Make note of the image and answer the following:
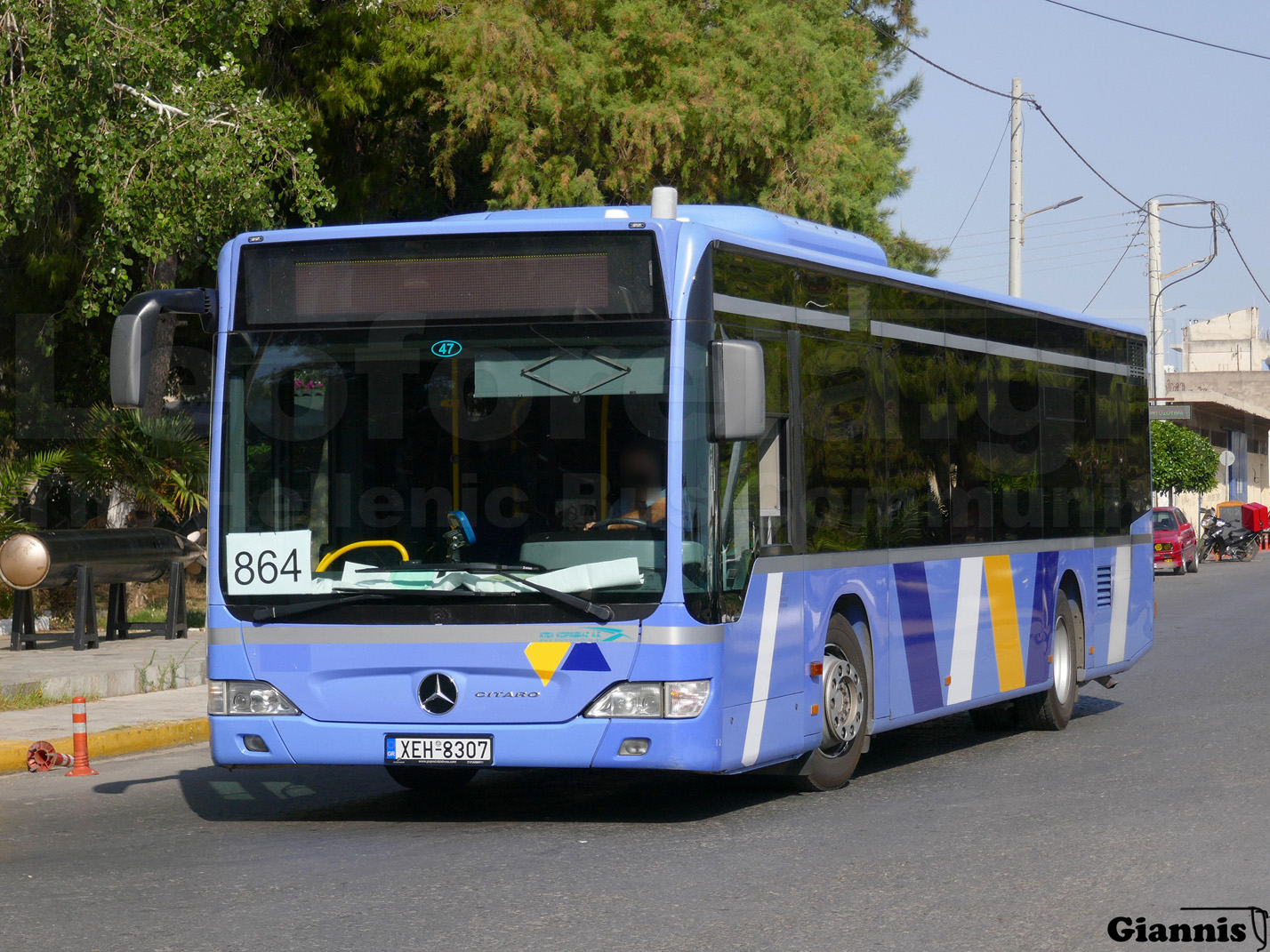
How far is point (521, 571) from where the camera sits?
8.51 meters

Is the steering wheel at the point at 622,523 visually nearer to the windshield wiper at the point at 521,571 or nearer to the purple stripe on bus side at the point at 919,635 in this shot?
the windshield wiper at the point at 521,571

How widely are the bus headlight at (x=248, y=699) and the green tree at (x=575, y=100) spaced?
55.3 ft

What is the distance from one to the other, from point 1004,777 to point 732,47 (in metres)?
18.2

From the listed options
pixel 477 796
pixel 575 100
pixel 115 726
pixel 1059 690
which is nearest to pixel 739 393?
pixel 477 796

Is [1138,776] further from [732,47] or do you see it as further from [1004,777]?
[732,47]

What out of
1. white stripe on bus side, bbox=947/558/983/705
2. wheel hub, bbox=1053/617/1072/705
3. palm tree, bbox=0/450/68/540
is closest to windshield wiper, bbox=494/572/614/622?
white stripe on bus side, bbox=947/558/983/705

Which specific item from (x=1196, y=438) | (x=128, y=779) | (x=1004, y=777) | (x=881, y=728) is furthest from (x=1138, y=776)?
(x=1196, y=438)

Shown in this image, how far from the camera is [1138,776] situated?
1055cm

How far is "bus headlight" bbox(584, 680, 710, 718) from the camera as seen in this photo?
827 centimetres

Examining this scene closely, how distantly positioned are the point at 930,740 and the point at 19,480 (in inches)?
443

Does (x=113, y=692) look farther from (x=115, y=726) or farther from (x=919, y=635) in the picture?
(x=919, y=635)

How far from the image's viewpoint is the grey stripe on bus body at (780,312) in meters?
8.73

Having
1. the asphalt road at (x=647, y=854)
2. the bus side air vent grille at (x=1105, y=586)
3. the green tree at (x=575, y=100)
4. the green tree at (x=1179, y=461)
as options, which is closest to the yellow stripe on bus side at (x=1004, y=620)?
the asphalt road at (x=647, y=854)

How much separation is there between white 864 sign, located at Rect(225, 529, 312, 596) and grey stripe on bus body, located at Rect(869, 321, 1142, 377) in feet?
11.8
